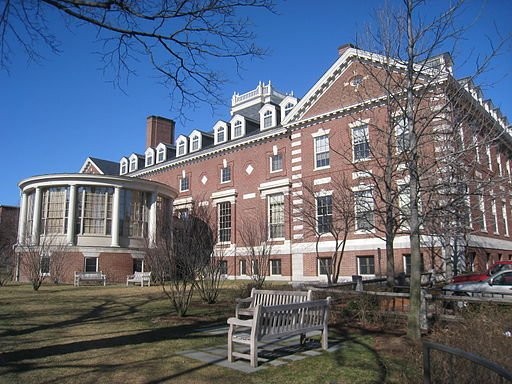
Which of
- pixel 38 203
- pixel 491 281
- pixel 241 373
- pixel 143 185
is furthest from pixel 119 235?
pixel 241 373

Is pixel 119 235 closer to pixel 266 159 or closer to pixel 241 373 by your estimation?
pixel 266 159

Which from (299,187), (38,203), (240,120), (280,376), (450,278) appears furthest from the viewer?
(240,120)

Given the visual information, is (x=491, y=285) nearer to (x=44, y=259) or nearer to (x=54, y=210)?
(x=44, y=259)

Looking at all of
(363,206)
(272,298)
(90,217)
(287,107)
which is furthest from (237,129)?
(272,298)

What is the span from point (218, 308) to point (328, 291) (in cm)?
366

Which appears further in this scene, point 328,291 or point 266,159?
point 266,159

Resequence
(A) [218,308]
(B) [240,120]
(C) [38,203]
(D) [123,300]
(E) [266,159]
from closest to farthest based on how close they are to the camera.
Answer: (A) [218,308] < (D) [123,300] < (C) [38,203] < (E) [266,159] < (B) [240,120]

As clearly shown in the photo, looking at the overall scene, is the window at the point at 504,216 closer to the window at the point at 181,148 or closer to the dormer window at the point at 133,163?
the window at the point at 181,148

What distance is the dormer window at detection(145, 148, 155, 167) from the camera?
154ft

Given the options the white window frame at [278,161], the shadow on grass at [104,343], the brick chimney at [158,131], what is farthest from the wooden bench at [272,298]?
the brick chimney at [158,131]

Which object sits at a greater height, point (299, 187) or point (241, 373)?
point (299, 187)

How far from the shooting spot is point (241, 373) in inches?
260

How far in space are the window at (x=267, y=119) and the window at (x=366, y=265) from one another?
44.2ft

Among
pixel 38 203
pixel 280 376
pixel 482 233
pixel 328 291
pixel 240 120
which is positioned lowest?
pixel 280 376
